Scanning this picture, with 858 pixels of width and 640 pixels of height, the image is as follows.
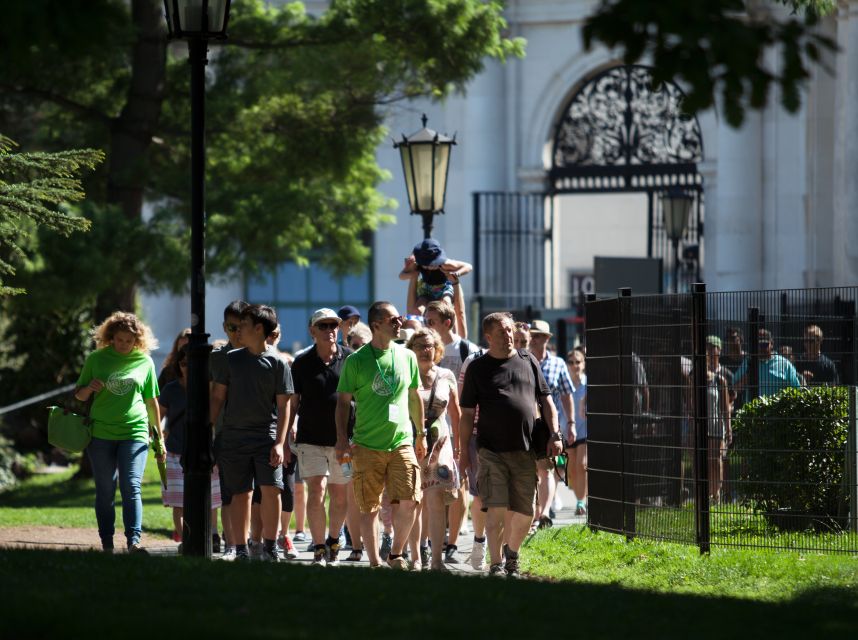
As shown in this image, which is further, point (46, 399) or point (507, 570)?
point (46, 399)

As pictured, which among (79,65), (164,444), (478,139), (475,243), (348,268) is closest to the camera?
(164,444)

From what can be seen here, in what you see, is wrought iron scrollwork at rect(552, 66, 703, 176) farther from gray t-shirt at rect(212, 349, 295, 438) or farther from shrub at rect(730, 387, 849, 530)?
gray t-shirt at rect(212, 349, 295, 438)

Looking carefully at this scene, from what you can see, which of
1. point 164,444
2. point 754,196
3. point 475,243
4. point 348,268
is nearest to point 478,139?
point 475,243

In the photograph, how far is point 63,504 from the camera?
1762 cm

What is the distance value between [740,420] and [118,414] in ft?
14.3

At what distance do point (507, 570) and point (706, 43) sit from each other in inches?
186

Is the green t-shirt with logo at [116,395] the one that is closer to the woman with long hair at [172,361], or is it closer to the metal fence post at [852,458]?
the woman with long hair at [172,361]

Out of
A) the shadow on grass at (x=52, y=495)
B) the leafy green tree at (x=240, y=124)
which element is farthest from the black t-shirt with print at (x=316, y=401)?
the shadow on grass at (x=52, y=495)

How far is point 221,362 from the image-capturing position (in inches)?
418

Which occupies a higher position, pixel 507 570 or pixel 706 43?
pixel 706 43

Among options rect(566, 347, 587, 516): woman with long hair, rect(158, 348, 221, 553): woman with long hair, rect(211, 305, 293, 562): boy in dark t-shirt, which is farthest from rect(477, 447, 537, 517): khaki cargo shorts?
rect(566, 347, 587, 516): woman with long hair

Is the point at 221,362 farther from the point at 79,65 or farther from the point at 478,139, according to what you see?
the point at 478,139

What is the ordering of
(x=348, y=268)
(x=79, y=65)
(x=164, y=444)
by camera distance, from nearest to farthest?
(x=164, y=444)
(x=79, y=65)
(x=348, y=268)

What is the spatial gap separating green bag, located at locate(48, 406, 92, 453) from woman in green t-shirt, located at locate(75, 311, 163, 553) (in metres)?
0.06
